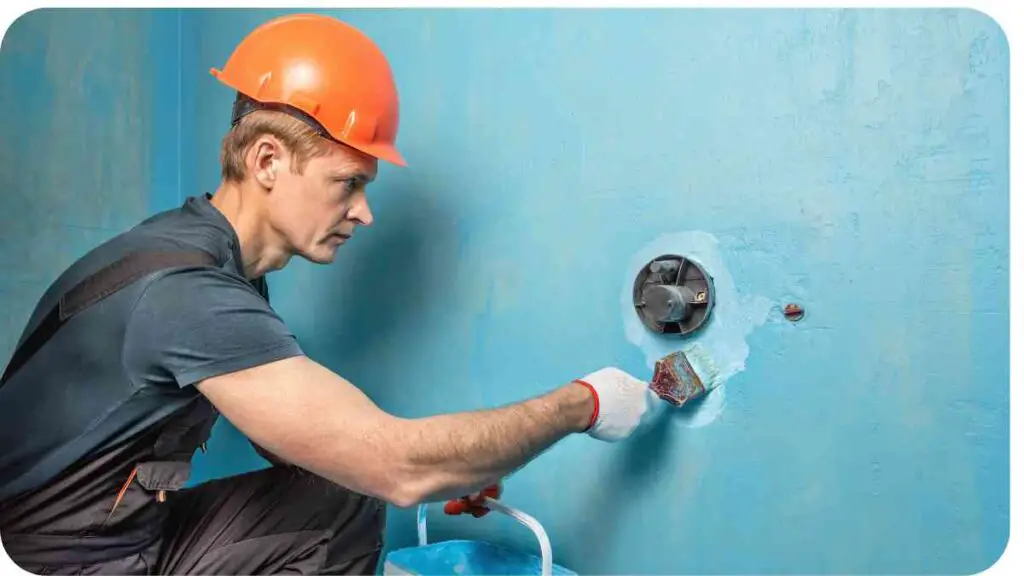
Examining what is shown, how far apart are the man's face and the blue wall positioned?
0.27 metres

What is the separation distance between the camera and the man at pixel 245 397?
102 cm

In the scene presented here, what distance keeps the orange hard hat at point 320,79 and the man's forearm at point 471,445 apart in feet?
1.62

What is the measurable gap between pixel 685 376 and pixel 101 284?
87 cm

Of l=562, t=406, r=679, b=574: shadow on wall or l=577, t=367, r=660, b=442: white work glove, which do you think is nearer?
l=577, t=367, r=660, b=442: white work glove

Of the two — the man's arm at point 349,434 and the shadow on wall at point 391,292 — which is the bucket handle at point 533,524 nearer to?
the man's arm at point 349,434

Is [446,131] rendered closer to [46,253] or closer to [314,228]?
[314,228]

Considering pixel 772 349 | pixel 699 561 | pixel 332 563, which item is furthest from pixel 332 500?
pixel 772 349

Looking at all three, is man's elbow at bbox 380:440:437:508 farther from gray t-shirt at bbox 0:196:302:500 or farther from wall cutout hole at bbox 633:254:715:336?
wall cutout hole at bbox 633:254:715:336

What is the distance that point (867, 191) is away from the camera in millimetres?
1173

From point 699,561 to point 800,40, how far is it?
83 centimetres

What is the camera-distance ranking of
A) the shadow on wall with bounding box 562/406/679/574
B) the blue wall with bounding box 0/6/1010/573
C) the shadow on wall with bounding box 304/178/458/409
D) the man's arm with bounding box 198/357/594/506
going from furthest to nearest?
the shadow on wall with bounding box 304/178/458/409, the shadow on wall with bounding box 562/406/679/574, the blue wall with bounding box 0/6/1010/573, the man's arm with bounding box 198/357/594/506

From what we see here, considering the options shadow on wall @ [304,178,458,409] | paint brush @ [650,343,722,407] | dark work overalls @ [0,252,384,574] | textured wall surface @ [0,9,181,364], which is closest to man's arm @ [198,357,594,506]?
dark work overalls @ [0,252,384,574]

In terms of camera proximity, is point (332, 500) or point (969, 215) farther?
point (332, 500)

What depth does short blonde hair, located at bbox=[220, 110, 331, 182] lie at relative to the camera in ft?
4.22
